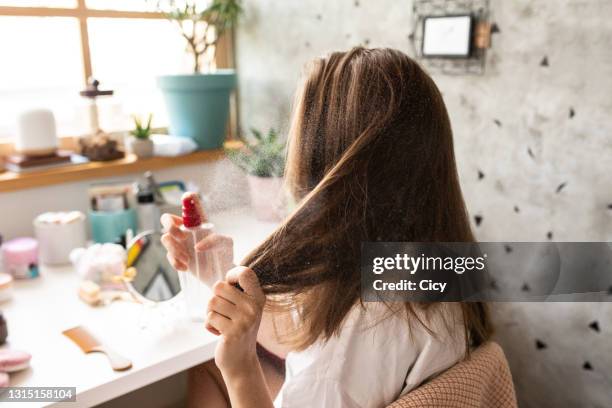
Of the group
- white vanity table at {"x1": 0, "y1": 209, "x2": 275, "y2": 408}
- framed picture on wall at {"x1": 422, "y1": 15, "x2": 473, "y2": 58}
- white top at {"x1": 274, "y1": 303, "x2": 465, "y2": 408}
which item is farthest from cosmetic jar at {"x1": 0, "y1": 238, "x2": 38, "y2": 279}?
framed picture on wall at {"x1": 422, "y1": 15, "x2": 473, "y2": 58}

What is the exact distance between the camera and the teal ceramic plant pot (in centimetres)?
139

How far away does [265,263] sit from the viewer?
487mm

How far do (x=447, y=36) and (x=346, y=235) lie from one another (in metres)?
0.74

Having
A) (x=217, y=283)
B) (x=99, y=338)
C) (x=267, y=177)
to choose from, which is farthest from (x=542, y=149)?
(x=99, y=338)

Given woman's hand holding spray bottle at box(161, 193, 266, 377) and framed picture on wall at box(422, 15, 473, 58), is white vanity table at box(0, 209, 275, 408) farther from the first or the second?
framed picture on wall at box(422, 15, 473, 58)

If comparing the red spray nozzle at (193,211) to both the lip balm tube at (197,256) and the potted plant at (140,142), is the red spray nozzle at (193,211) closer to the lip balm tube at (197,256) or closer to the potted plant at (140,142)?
the lip balm tube at (197,256)

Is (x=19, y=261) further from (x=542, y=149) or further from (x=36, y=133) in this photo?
(x=542, y=149)

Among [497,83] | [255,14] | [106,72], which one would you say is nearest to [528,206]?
[497,83]

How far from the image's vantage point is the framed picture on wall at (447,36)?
1043mm

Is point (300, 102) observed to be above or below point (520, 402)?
above

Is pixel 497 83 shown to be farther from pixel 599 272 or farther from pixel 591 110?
pixel 599 272

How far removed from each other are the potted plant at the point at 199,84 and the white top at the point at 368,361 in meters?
0.92

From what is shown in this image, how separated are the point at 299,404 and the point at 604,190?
0.66m

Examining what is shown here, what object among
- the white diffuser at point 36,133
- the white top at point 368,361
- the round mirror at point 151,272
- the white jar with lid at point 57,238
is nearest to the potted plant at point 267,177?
the white top at point 368,361
